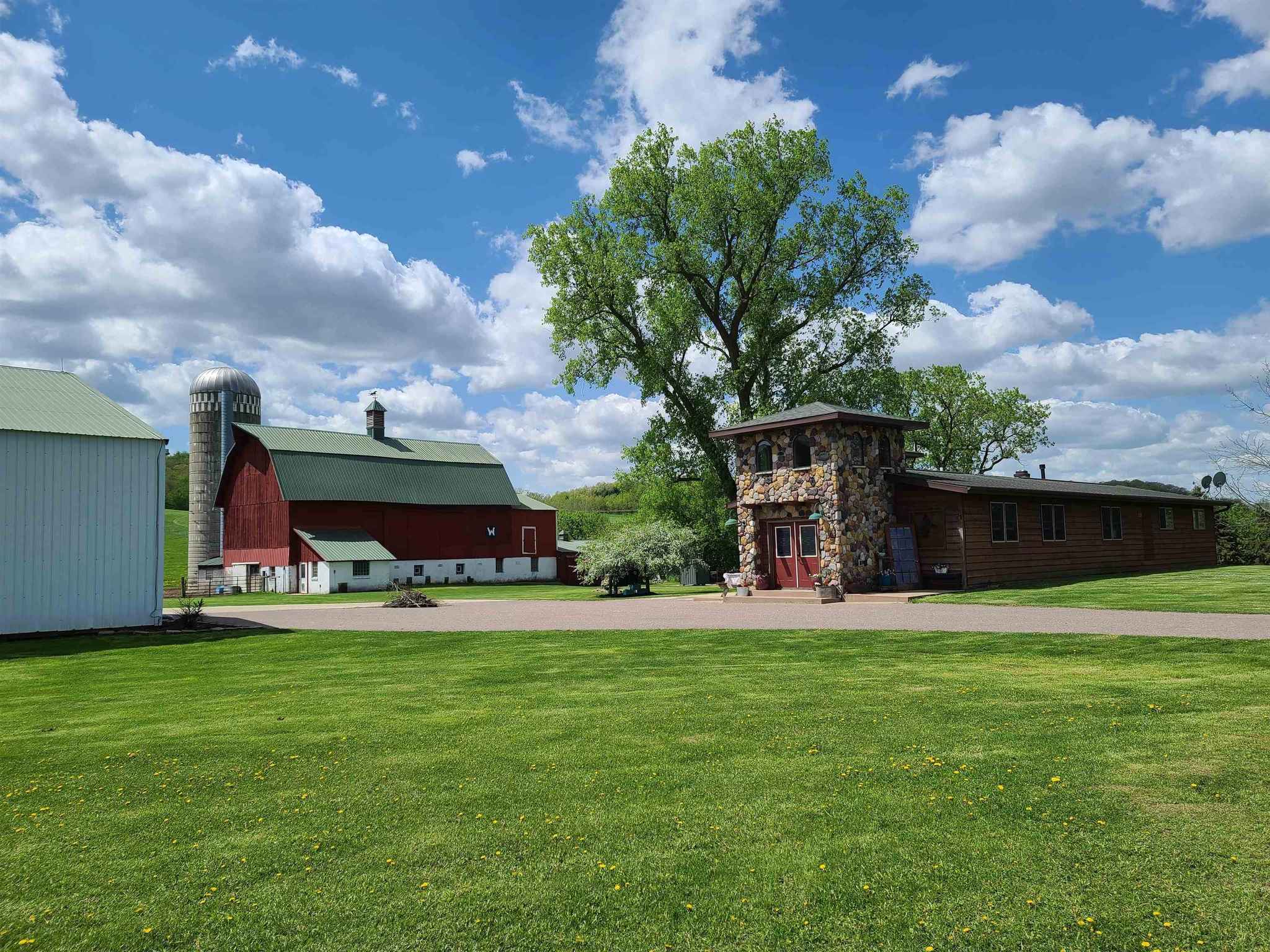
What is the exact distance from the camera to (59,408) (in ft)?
74.0

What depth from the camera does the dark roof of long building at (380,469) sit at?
46812 mm

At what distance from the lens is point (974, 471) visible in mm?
61531

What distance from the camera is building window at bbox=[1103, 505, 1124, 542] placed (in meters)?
34.0

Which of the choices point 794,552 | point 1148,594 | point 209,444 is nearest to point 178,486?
point 209,444

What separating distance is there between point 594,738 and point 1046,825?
155 inches

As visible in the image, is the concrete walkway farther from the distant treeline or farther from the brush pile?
the distant treeline

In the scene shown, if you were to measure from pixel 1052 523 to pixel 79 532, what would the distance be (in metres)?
31.4

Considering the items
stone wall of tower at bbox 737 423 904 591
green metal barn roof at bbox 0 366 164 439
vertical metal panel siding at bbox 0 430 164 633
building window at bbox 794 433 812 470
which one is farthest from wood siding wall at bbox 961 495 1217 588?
green metal barn roof at bbox 0 366 164 439

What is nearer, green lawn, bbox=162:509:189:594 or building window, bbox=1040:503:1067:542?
building window, bbox=1040:503:1067:542

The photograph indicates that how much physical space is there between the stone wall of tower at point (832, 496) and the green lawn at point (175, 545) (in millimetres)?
39437

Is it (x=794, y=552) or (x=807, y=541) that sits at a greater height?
(x=807, y=541)

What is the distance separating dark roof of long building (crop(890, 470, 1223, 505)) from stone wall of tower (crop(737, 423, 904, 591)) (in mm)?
1230

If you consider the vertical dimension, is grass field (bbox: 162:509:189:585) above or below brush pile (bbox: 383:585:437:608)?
above

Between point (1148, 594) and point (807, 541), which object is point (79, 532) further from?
point (1148, 594)
